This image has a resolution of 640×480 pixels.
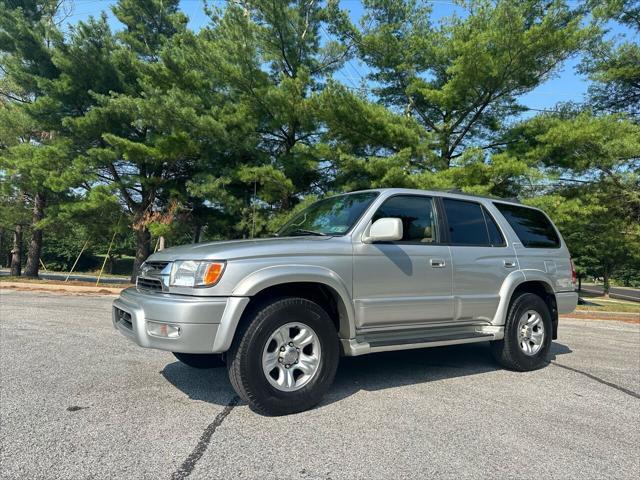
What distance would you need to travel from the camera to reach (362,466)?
103 inches

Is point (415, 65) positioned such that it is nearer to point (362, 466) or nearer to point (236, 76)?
point (236, 76)

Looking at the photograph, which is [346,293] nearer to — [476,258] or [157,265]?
[157,265]

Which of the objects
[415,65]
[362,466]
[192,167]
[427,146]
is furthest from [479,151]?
[362,466]

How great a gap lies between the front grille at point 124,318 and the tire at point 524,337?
3.76 meters

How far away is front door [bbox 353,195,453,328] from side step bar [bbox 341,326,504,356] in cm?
13

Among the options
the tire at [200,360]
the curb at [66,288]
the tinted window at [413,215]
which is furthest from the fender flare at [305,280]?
the curb at [66,288]

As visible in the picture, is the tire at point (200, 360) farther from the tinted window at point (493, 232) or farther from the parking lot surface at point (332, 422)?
the tinted window at point (493, 232)

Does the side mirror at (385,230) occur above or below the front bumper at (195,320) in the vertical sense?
above

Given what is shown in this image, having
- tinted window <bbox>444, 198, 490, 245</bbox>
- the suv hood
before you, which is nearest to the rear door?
tinted window <bbox>444, 198, 490, 245</bbox>

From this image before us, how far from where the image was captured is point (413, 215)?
14.6ft

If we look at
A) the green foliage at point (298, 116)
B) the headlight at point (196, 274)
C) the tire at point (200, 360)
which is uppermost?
the green foliage at point (298, 116)

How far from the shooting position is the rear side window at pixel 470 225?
466cm

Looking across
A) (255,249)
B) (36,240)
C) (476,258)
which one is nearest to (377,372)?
(476,258)

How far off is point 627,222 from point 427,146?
373 inches
